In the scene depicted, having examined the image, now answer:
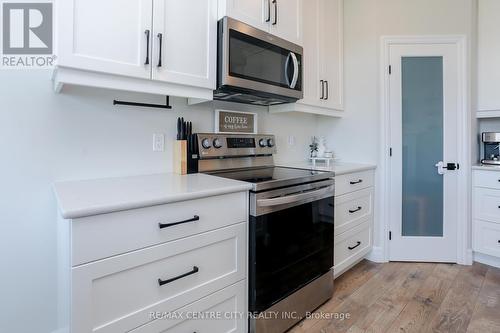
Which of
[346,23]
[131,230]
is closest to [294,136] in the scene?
[346,23]

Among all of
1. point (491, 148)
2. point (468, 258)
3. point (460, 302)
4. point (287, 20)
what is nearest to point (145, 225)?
point (287, 20)

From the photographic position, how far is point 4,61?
1349 millimetres

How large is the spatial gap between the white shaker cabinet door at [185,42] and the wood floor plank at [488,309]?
7.20ft

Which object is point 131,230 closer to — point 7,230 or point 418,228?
point 7,230

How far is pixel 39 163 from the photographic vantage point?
1417 millimetres

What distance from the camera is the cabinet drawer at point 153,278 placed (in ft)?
3.35

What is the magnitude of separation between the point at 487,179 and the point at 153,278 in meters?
2.98

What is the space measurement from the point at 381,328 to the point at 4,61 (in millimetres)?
2491

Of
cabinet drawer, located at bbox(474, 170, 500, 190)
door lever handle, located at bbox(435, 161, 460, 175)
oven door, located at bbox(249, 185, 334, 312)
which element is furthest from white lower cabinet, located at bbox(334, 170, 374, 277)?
cabinet drawer, located at bbox(474, 170, 500, 190)

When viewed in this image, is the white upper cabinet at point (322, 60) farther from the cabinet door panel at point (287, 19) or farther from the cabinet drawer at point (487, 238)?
the cabinet drawer at point (487, 238)

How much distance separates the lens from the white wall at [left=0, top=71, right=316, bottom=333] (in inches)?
53.2

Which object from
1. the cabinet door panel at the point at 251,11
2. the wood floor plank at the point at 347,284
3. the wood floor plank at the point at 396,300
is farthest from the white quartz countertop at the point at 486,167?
the cabinet door panel at the point at 251,11

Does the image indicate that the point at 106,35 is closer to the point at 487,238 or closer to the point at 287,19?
the point at 287,19

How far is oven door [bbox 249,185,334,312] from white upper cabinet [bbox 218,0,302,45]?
120 centimetres
